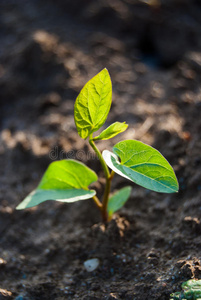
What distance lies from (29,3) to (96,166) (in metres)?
2.05

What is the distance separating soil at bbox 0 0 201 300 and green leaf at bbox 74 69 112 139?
1.81 ft

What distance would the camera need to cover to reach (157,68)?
100 inches

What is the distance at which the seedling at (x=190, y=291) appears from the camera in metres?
1.00

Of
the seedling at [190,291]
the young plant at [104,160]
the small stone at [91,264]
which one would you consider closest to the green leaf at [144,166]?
the young plant at [104,160]

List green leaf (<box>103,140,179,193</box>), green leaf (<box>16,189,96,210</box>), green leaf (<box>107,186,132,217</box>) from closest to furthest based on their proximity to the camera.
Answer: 1. green leaf (<box>103,140,179,193</box>)
2. green leaf (<box>16,189,96,210</box>)
3. green leaf (<box>107,186,132,217</box>)

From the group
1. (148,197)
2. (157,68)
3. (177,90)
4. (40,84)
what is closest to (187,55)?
(157,68)

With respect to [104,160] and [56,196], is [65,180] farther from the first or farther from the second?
[104,160]

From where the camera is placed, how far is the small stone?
1375mm

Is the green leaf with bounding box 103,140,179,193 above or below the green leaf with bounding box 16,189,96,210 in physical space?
above

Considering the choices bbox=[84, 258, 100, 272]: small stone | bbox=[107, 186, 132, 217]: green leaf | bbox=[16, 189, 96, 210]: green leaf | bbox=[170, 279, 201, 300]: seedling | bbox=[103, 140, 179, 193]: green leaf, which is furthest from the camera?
bbox=[107, 186, 132, 217]: green leaf

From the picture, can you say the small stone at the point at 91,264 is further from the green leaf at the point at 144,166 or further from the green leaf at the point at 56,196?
the green leaf at the point at 144,166

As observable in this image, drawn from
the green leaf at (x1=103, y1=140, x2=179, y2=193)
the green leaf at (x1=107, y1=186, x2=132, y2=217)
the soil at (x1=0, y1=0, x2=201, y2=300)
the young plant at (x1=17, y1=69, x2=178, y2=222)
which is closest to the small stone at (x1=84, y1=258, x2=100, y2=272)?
the soil at (x1=0, y1=0, x2=201, y2=300)

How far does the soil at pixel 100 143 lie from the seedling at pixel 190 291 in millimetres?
51

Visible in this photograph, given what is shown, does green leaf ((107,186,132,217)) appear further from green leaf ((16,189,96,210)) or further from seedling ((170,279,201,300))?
seedling ((170,279,201,300))
